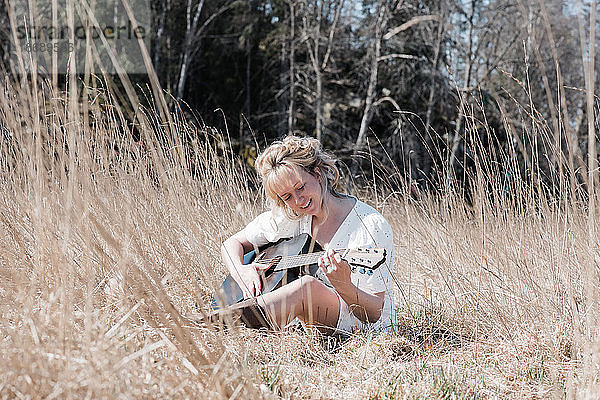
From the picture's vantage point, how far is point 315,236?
205 cm

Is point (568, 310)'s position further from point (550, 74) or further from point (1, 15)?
point (550, 74)

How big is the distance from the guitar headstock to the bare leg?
0.42ft

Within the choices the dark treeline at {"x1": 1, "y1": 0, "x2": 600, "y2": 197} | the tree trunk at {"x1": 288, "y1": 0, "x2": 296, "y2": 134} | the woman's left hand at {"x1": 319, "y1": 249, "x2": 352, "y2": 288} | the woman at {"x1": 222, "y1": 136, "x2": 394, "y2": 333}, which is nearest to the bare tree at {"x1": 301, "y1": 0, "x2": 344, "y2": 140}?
the dark treeline at {"x1": 1, "y1": 0, "x2": 600, "y2": 197}

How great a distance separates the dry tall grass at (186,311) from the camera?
1225mm

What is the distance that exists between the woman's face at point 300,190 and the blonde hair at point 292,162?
0.8 inches

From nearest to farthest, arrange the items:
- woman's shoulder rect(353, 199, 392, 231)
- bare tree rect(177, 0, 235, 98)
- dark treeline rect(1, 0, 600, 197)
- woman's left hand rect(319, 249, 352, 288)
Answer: woman's left hand rect(319, 249, 352, 288), woman's shoulder rect(353, 199, 392, 231), bare tree rect(177, 0, 235, 98), dark treeline rect(1, 0, 600, 197)

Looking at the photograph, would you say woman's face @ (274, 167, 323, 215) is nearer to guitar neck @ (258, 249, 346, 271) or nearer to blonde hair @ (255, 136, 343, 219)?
blonde hair @ (255, 136, 343, 219)

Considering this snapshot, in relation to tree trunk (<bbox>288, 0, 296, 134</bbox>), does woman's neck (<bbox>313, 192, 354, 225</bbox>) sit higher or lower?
lower

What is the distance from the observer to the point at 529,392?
1646 mm

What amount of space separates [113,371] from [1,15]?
8498mm

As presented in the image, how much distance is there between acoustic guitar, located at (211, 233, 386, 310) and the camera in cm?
208

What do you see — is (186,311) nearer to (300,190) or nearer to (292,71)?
(300,190)

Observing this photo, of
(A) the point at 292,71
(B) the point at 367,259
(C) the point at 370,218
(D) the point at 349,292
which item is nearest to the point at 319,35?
(A) the point at 292,71

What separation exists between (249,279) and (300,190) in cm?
38
